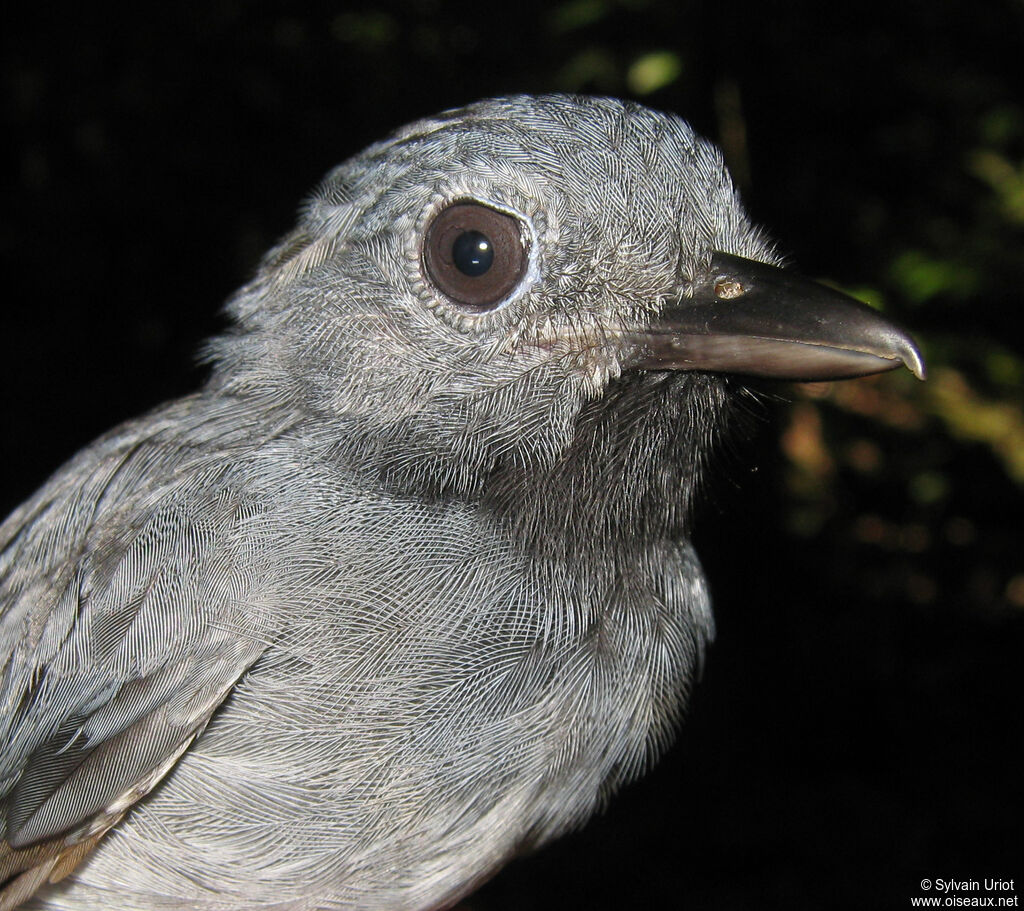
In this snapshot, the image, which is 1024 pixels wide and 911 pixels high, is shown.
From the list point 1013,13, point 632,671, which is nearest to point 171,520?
point 632,671

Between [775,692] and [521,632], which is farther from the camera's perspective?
Answer: [775,692]

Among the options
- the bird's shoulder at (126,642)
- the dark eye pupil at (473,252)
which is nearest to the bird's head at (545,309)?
the dark eye pupil at (473,252)

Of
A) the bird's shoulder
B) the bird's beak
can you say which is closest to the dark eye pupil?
the bird's beak

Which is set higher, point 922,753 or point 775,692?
point 775,692

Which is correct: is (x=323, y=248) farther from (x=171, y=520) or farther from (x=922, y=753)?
(x=922, y=753)

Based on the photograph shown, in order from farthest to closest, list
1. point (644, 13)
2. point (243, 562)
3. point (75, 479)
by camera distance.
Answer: point (644, 13) → point (75, 479) → point (243, 562)

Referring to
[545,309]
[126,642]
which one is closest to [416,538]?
[545,309]

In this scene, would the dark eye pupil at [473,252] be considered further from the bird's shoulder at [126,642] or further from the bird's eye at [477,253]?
the bird's shoulder at [126,642]

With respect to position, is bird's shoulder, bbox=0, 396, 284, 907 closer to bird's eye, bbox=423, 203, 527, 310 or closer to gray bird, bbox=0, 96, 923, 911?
gray bird, bbox=0, 96, 923, 911
